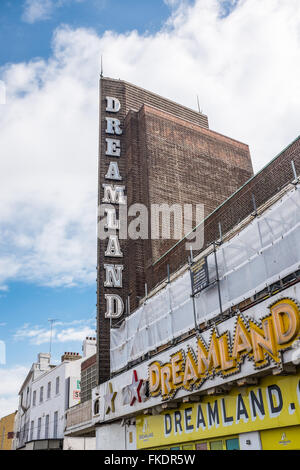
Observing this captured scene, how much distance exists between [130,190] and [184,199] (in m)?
3.54

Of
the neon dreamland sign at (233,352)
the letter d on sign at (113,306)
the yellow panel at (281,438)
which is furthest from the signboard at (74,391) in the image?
the yellow panel at (281,438)

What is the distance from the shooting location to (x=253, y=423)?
11.6 meters

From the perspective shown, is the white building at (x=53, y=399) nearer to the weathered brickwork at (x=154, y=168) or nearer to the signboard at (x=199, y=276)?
the weathered brickwork at (x=154, y=168)

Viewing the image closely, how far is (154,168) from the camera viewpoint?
26.2 metres

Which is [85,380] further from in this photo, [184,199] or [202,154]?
[202,154]

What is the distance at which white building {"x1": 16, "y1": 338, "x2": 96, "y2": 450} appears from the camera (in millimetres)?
34000

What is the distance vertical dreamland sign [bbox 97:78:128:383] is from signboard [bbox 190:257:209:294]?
7.57 meters

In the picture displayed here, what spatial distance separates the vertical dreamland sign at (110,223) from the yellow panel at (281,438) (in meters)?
11.8

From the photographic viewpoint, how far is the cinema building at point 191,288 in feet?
37.2

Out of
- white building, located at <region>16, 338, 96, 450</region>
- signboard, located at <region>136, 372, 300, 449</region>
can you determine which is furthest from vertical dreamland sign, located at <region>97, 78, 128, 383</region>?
white building, located at <region>16, 338, 96, 450</region>

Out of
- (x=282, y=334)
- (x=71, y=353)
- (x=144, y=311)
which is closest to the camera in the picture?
(x=282, y=334)

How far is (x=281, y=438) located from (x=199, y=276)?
6.28 meters
